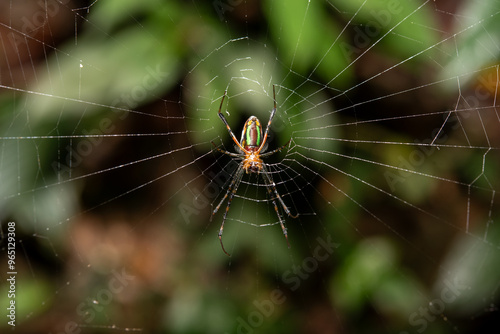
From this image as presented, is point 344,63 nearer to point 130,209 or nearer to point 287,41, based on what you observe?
point 287,41

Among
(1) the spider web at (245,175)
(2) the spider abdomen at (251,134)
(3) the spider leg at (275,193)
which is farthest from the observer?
(3) the spider leg at (275,193)

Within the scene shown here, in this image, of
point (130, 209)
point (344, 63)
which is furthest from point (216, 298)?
point (344, 63)

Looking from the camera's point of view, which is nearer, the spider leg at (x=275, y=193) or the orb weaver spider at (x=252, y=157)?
the orb weaver spider at (x=252, y=157)

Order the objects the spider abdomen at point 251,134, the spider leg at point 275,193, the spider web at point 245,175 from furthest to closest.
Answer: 1. the spider leg at point 275,193
2. the spider abdomen at point 251,134
3. the spider web at point 245,175

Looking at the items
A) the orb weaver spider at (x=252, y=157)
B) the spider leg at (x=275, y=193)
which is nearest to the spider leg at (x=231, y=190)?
the orb weaver spider at (x=252, y=157)

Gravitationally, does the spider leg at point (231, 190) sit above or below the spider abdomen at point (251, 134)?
below

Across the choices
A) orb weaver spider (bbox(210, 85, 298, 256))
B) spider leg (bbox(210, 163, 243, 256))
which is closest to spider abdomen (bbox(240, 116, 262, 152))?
orb weaver spider (bbox(210, 85, 298, 256))

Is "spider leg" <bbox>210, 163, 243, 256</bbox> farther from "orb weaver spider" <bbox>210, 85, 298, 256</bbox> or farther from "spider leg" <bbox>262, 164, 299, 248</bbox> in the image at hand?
"spider leg" <bbox>262, 164, 299, 248</bbox>

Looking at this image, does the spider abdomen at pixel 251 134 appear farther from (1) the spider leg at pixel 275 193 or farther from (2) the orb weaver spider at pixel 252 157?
(1) the spider leg at pixel 275 193

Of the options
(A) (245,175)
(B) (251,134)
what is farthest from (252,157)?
(B) (251,134)
